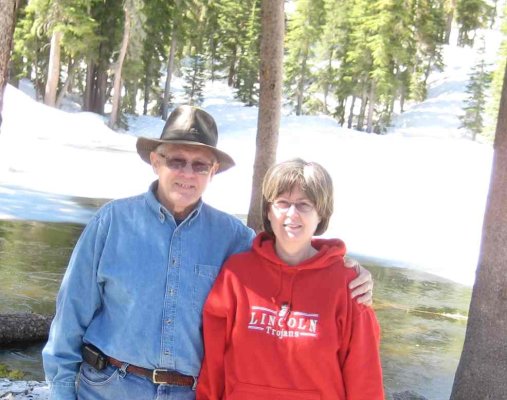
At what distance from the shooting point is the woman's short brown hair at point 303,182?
267 centimetres

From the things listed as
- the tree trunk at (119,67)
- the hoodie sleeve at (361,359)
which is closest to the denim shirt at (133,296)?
the hoodie sleeve at (361,359)

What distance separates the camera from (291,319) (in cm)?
259

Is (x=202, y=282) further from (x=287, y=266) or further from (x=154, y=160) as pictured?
(x=154, y=160)

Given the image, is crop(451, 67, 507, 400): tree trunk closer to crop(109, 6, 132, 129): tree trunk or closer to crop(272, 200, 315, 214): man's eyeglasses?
crop(272, 200, 315, 214): man's eyeglasses

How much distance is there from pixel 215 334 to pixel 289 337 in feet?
0.93

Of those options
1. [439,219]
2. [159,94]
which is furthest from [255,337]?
[159,94]

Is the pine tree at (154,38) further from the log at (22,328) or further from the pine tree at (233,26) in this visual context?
the log at (22,328)

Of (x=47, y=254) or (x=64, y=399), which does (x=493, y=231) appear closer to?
(x=64, y=399)

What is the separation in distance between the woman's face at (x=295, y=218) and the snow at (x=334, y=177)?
33.1ft

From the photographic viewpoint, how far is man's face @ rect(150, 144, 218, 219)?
2699 millimetres

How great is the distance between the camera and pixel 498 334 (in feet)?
15.7

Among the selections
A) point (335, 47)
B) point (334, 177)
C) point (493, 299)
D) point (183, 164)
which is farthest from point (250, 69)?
point (183, 164)

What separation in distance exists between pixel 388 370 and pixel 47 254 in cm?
547

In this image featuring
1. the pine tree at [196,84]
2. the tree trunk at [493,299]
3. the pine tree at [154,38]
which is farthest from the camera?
the pine tree at [196,84]
